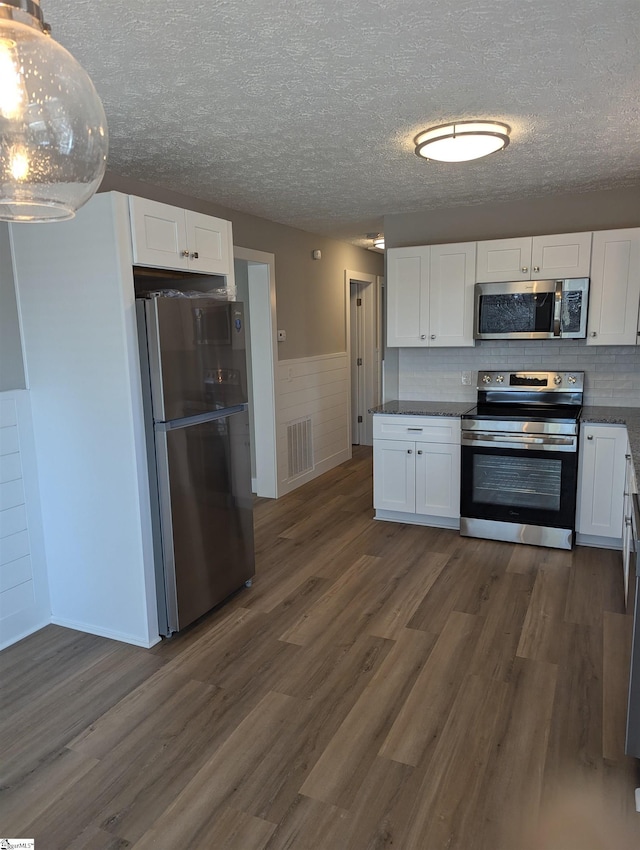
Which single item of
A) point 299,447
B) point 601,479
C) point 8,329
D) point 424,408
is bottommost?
point 299,447

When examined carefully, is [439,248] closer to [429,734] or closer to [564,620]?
[564,620]

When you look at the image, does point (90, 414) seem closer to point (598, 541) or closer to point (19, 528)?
point (19, 528)

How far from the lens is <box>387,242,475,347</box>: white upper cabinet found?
4.24 metres

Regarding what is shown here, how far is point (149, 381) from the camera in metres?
2.64

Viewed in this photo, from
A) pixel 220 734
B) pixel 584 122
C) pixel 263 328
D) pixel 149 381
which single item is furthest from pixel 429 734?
pixel 263 328

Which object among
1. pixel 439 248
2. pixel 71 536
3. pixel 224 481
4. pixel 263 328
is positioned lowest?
pixel 71 536

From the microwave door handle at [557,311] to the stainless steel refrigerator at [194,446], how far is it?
7.21 ft

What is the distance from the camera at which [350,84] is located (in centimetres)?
218

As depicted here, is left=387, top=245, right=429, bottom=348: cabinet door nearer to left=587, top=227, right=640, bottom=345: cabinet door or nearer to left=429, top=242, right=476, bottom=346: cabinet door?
left=429, top=242, right=476, bottom=346: cabinet door

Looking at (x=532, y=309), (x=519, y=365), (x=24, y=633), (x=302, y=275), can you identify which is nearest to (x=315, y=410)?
(x=302, y=275)

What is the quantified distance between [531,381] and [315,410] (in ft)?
7.16

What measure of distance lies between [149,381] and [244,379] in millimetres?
692

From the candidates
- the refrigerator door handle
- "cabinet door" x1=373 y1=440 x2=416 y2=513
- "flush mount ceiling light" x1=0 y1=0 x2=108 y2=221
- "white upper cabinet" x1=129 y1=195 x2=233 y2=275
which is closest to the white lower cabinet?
"cabinet door" x1=373 y1=440 x2=416 y2=513

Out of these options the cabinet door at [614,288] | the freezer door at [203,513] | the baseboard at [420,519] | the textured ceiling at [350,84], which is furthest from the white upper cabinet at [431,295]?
the freezer door at [203,513]
